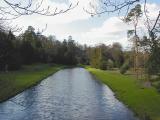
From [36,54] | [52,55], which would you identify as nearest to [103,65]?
[36,54]

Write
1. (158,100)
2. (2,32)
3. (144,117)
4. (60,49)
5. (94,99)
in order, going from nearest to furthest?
(2,32), (144,117), (158,100), (94,99), (60,49)

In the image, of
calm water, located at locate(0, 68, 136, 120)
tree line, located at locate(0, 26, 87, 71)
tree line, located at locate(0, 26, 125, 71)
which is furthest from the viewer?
tree line, located at locate(0, 26, 125, 71)

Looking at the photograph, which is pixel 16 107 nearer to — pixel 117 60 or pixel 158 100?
pixel 158 100

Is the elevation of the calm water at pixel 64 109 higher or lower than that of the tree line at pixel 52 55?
lower

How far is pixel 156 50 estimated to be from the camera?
9.16m

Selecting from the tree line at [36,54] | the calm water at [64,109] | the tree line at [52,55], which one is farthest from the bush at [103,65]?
the calm water at [64,109]

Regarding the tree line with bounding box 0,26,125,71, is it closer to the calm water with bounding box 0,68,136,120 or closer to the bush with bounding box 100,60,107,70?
the bush with bounding box 100,60,107,70

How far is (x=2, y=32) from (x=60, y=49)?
467 ft

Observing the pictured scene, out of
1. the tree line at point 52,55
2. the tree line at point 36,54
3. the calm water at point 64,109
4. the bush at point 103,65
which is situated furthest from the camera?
the bush at point 103,65

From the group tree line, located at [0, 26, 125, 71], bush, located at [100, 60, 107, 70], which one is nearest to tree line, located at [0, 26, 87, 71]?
tree line, located at [0, 26, 125, 71]

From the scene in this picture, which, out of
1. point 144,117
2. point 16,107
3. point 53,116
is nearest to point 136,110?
point 144,117

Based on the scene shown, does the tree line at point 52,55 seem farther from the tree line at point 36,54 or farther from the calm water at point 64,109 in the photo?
the calm water at point 64,109

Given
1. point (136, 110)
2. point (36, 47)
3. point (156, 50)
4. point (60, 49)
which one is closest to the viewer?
point (156, 50)

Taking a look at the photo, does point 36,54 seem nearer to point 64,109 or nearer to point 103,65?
point 103,65
